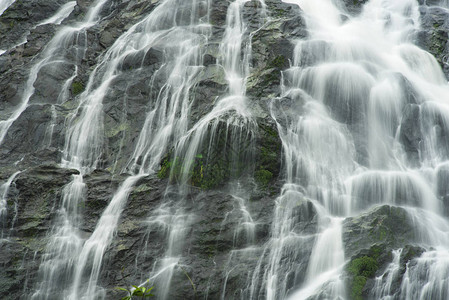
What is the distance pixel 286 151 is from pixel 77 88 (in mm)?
8405

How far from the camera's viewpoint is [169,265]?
9336mm

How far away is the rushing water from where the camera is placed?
355 inches

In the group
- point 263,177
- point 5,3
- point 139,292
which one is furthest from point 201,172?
point 5,3

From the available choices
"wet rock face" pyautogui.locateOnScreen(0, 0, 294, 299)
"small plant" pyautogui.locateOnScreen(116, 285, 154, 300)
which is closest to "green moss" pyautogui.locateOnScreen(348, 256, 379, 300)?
"wet rock face" pyautogui.locateOnScreen(0, 0, 294, 299)

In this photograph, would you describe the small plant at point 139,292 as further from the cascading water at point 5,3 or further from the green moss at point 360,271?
the cascading water at point 5,3

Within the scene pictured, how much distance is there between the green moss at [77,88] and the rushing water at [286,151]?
0.31 meters

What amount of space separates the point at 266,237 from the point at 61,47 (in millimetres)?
12437

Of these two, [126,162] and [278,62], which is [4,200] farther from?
[278,62]

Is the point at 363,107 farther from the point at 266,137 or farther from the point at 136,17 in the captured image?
the point at 136,17

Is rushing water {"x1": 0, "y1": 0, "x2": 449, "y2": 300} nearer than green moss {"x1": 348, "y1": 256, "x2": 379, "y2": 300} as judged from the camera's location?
No

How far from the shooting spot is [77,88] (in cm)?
1544

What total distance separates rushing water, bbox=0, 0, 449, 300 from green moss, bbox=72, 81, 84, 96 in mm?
309

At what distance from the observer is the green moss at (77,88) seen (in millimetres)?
15352

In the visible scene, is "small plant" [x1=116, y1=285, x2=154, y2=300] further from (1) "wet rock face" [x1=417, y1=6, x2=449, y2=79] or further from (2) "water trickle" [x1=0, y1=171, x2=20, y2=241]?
(1) "wet rock face" [x1=417, y1=6, x2=449, y2=79]
